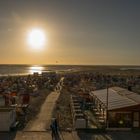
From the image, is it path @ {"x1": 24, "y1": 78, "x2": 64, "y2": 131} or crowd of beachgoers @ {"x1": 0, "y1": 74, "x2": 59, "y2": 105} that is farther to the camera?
crowd of beachgoers @ {"x1": 0, "y1": 74, "x2": 59, "y2": 105}

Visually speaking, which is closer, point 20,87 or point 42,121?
point 42,121

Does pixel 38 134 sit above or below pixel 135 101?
below

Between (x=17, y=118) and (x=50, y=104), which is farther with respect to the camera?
(x=50, y=104)

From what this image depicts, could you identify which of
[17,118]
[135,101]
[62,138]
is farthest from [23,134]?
[135,101]

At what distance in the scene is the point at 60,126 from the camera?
83.4 feet

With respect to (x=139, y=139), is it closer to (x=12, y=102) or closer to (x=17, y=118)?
(x=17, y=118)

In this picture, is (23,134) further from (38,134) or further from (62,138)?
(62,138)

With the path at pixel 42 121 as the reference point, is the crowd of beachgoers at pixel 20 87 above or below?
above

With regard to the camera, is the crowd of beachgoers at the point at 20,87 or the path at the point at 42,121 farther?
the crowd of beachgoers at the point at 20,87

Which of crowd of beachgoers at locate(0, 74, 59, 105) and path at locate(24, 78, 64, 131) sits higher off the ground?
crowd of beachgoers at locate(0, 74, 59, 105)

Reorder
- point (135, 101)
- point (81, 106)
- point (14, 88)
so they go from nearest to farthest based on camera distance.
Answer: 1. point (135, 101)
2. point (81, 106)
3. point (14, 88)

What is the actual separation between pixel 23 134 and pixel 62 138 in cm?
288

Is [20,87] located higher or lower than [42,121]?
higher

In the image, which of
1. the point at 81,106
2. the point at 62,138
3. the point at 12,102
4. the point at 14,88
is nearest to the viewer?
the point at 62,138
